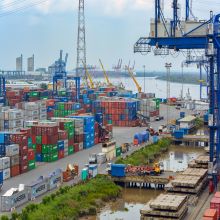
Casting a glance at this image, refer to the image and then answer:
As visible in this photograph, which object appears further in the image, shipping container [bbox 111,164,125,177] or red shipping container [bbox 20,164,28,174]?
red shipping container [bbox 20,164,28,174]

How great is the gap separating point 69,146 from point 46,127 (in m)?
1.95

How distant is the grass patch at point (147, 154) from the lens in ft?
60.8

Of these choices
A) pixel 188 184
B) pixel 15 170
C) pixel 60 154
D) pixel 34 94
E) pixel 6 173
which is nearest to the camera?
pixel 188 184

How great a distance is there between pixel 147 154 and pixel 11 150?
19.0ft

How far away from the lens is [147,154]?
20578mm

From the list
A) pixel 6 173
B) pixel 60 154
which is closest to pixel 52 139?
pixel 60 154

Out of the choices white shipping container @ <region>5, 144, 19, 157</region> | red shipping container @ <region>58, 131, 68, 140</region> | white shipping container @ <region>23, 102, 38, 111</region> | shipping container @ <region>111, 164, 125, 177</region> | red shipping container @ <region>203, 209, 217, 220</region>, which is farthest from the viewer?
white shipping container @ <region>23, 102, 38, 111</region>

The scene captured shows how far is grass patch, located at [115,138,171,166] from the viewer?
1853 cm

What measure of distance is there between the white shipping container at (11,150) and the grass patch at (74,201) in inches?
107

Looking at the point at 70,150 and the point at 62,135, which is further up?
the point at 62,135

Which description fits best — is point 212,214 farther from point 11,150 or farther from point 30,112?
point 30,112

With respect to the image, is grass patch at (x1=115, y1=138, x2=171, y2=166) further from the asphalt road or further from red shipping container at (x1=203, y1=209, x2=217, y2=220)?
red shipping container at (x1=203, y1=209, x2=217, y2=220)

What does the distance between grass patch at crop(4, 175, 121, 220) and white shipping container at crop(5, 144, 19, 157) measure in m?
2.73

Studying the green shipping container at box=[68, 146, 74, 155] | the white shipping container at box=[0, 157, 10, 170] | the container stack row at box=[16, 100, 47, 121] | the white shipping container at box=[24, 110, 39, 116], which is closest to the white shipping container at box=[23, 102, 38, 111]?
the container stack row at box=[16, 100, 47, 121]
